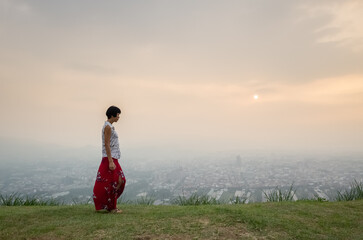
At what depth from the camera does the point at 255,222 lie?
4820 mm

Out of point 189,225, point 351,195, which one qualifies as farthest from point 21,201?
point 351,195

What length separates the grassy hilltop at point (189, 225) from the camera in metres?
4.26

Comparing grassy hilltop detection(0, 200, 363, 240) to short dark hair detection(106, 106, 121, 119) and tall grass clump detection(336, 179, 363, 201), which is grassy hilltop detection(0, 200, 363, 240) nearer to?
short dark hair detection(106, 106, 121, 119)

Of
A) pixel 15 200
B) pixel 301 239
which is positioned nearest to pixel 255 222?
pixel 301 239

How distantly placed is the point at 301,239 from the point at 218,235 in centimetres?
151

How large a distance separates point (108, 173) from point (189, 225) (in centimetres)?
258

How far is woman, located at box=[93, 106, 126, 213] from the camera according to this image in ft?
19.5

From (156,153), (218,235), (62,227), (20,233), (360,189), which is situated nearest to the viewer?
(218,235)

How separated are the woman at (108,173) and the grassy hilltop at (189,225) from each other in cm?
39

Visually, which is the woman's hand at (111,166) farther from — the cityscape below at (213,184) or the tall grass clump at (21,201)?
the tall grass clump at (21,201)

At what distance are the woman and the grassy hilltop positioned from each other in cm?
39

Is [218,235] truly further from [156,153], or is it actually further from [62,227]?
[156,153]

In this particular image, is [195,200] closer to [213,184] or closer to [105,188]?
[105,188]

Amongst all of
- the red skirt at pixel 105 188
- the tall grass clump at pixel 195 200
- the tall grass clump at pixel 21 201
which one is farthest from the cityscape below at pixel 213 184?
the red skirt at pixel 105 188
